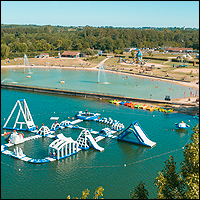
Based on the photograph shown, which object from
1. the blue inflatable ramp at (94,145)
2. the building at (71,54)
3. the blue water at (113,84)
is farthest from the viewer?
the building at (71,54)

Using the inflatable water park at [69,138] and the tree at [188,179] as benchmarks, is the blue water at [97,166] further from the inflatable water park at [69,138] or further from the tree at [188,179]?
the tree at [188,179]

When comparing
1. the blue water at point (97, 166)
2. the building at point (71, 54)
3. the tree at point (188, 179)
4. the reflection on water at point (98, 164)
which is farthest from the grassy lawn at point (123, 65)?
the tree at point (188, 179)

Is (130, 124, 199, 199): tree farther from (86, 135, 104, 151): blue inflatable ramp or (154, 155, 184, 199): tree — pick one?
(86, 135, 104, 151): blue inflatable ramp

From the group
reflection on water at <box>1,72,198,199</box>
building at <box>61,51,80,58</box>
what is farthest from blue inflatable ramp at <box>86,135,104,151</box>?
building at <box>61,51,80,58</box>

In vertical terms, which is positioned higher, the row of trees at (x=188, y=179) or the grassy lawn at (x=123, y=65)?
the grassy lawn at (x=123, y=65)

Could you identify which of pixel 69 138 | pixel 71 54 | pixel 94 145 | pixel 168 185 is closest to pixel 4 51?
pixel 71 54

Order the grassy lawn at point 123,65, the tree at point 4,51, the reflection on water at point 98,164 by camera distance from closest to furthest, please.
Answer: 1. the reflection on water at point 98,164
2. the grassy lawn at point 123,65
3. the tree at point 4,51

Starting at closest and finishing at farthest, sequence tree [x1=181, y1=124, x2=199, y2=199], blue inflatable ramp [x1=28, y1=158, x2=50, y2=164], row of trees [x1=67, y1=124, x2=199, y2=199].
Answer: tree [x1=181, y1=124, x2=199, y2=199] → row of trees [x1=67, y1=124, x2=199, y2=199] → blue inflatable ramp [x1=28, y1=158, x2=50, y2=164]

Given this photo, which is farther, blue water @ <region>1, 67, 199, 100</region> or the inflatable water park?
blue water @ <region>1, 67, 199, 100</region>
